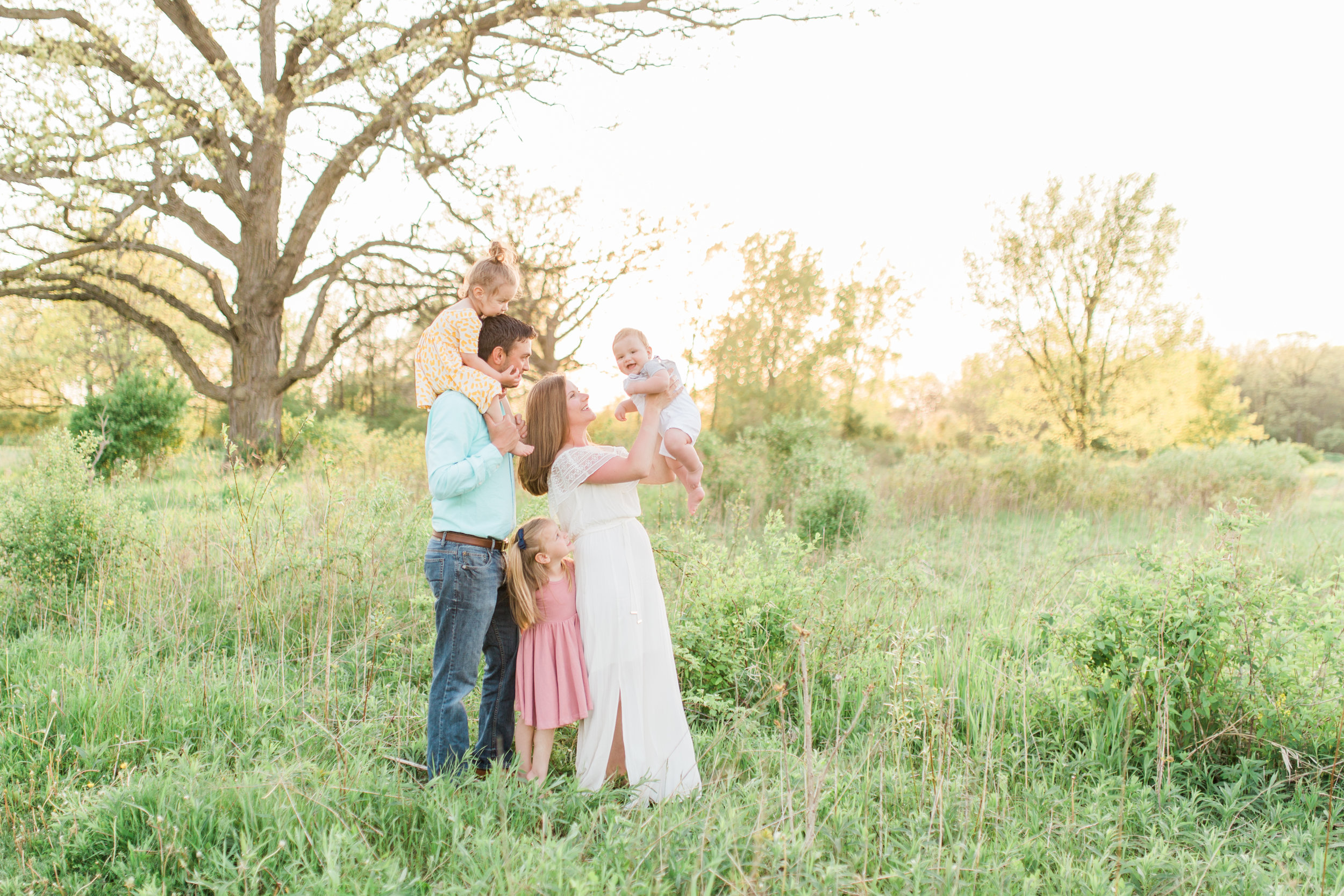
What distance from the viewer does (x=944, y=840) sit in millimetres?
2803

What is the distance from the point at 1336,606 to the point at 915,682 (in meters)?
2.44

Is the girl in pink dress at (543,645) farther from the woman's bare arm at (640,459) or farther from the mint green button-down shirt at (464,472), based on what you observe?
the woman's bare arm at (640,459)

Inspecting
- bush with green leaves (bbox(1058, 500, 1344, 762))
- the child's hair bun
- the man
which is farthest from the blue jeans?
bush with green leaves (bbox(1058, 500, 1344, 762))

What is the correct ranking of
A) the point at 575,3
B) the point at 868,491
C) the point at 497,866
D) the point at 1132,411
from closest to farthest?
the point at 497,866 < the point at 868,491 < the point at 575,3 < the point at 1132,411

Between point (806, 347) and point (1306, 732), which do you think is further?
point (806, 347)

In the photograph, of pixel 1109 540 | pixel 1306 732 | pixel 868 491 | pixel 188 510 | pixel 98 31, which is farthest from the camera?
pixel 98 31

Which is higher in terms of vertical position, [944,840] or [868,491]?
[868,491]

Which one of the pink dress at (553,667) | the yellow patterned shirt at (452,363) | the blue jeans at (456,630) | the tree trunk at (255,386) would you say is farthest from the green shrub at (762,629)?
the tree trunk at (255,386)

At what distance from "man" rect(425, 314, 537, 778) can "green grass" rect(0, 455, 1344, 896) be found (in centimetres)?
30

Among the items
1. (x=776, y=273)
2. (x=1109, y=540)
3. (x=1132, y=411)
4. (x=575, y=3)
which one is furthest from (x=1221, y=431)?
(x=575, y=3)

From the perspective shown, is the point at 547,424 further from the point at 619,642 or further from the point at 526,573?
the point at 619,642

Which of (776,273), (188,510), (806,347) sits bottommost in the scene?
(188,510)

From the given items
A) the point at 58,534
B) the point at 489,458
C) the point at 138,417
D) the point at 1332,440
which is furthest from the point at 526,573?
the point at 1332,440

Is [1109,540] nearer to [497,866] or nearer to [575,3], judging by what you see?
[497,866]
